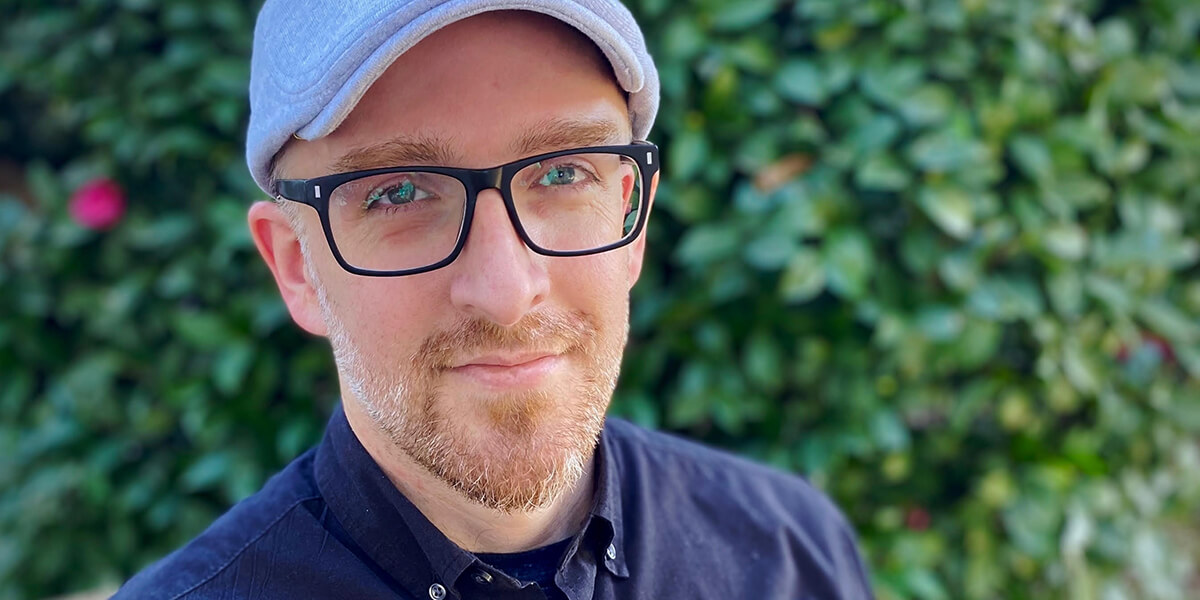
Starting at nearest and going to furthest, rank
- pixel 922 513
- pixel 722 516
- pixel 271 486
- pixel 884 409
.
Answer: pixel 271 486, pixel 722 516, pixel 884 409, pixel 922 513

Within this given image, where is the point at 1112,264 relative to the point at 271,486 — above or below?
above

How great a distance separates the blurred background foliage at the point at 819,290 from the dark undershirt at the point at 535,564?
3.18ft

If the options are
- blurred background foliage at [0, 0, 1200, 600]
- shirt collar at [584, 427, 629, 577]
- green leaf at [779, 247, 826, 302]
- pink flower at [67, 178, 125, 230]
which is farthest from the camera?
pink flower at [67, 178, 125, 230]

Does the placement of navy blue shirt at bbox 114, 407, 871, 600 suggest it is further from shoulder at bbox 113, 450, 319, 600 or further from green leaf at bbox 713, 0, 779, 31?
green leaf at bbox 713, 0, 779, 31

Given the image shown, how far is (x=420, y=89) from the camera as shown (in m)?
1.24

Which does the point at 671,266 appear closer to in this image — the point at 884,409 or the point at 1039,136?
the point at 884,409

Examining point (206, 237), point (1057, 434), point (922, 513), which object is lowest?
point (922, 513)

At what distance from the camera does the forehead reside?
1.24m

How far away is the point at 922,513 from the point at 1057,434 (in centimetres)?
43

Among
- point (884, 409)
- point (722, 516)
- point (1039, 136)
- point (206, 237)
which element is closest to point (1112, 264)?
point (1039, 136)

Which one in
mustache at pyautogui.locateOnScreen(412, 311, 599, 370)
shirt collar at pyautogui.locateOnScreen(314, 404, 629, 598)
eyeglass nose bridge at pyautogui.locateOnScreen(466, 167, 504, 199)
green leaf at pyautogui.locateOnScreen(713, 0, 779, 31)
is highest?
green leaf at pyautogui.locateOnScreen(713, 0, 779, 31)

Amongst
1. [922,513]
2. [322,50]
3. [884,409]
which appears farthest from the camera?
[922,513]

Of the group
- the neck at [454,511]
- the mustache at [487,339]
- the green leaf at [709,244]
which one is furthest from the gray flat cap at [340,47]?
the green leaf at [709,244]

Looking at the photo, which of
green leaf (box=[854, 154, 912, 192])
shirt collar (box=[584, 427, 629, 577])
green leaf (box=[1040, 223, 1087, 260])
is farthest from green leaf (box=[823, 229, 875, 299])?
shirt collar (box=[584, 427, 629, 577])
